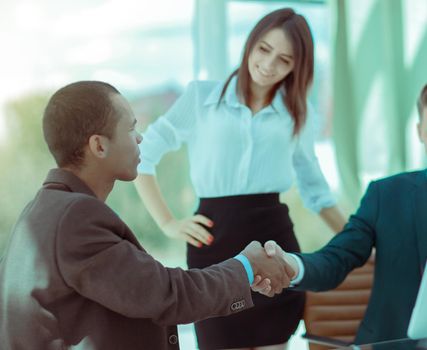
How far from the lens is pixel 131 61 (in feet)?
11.2

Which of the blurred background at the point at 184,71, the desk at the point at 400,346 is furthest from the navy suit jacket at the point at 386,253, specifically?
the blurred background at the point at 184,71

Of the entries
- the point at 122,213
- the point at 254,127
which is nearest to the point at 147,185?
the point at 254,127

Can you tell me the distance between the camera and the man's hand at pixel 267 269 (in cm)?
176

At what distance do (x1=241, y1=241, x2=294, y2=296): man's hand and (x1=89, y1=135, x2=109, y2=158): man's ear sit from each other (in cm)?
46

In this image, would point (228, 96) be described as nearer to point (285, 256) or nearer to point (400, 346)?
point (285, 256)

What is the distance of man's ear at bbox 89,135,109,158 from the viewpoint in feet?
4.88

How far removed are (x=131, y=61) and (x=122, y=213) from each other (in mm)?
766

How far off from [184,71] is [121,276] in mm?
2247

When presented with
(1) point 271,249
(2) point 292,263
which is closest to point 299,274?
(2) point 292,263

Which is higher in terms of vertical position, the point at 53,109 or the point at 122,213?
the point at 53,109

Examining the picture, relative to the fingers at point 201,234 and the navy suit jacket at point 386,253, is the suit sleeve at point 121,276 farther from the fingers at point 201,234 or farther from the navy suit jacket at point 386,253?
the fingers at point 201,234

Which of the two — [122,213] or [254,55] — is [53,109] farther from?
[122,213]

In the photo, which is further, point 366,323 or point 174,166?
point 174,166

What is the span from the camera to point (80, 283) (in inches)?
54.0
